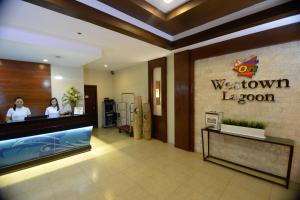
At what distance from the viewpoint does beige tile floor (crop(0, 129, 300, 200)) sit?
2.30m

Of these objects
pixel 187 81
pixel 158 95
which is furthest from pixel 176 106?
pixel 158 95

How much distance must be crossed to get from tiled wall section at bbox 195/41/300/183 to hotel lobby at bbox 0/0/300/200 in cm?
2

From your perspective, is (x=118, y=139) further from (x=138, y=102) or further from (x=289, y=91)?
(x=289, y=91)

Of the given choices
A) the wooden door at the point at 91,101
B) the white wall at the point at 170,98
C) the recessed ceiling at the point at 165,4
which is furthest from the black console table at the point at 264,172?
the wooden door at the point at 91,101

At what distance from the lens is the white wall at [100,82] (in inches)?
267

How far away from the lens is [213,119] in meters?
3.35

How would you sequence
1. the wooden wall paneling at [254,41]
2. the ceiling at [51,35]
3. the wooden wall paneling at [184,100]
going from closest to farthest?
the ceiling at [51,35] → the wooden wall paneling at [254,41] → the wooden wall paneling at [184,100]

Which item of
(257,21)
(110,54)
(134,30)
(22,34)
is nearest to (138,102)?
(110,54)

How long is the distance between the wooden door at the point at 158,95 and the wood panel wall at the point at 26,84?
383 cm

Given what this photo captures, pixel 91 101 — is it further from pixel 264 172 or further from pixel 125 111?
pixel 264 172

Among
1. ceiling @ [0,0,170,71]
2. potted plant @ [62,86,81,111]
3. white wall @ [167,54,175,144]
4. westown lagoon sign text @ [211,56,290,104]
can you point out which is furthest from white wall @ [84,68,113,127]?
westown lagoon sign text @ [211,56,290,104]

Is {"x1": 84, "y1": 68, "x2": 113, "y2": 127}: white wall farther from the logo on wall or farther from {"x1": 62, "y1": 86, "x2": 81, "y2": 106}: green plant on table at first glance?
the logo on wall

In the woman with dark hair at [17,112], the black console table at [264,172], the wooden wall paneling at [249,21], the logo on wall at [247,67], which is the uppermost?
the wooden wall paneling at [249,21]

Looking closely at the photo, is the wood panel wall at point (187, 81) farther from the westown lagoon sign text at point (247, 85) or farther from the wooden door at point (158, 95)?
the wooden door at point (158, 95)
